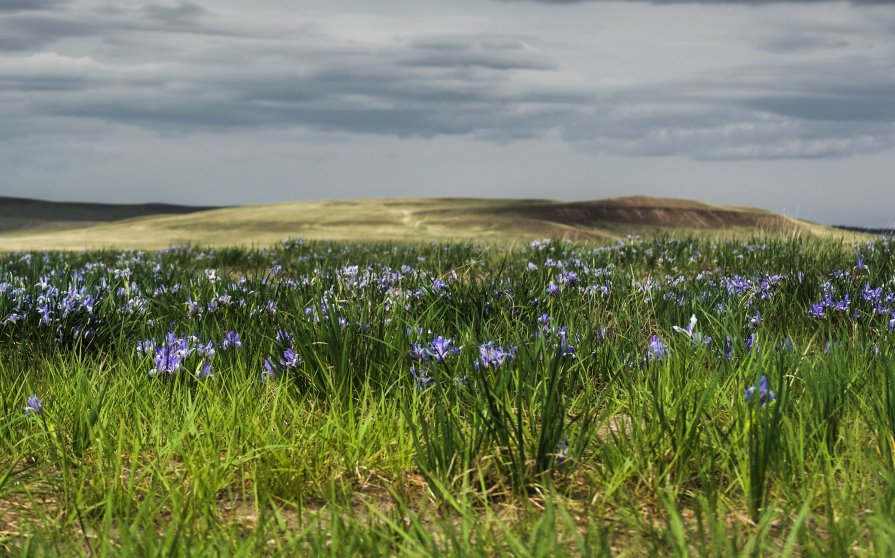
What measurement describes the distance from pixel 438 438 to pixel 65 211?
89186mm

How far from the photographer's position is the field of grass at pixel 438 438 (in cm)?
251

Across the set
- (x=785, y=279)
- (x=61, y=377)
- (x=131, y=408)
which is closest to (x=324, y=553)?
(x=131, y=408)

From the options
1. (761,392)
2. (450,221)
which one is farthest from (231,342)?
(450,221)

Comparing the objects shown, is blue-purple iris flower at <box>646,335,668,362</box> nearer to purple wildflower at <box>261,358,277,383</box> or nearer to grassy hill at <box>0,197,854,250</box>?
purple wildflower at <box>261,358,277,383</box>

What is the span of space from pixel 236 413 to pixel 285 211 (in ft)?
173

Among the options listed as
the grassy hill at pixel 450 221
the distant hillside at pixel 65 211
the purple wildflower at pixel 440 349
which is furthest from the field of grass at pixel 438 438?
the distant hillside at pixel 65 211

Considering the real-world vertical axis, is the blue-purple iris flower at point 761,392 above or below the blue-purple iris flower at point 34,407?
above

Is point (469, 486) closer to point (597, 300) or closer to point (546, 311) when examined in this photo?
point (546, 311)

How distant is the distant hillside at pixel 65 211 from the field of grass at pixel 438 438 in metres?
69.4

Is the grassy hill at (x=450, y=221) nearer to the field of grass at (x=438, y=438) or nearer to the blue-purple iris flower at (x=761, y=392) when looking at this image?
the field of grass at (x=438, y=438)

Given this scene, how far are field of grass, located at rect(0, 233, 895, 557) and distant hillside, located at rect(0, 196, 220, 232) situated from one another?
6941cm

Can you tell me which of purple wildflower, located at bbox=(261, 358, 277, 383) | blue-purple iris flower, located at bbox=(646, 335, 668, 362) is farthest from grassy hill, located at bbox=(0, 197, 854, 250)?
blue-purple iris flower, located at bbox=(646, 335, 668, 362)

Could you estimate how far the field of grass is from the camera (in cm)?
251

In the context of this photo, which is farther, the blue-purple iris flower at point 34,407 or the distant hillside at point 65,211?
the distant hillside at point 65,211
